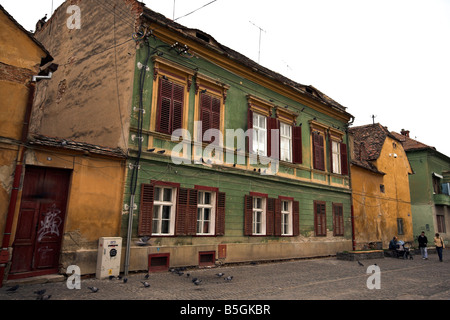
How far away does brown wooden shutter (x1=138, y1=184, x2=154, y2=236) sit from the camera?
32.3 feet

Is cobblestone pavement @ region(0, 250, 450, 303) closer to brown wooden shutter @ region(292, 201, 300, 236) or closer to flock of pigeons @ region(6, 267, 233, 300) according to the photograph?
flock of pigeons @ region(6, 267, 233, 300)

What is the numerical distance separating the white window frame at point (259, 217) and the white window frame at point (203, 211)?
7.48 feet

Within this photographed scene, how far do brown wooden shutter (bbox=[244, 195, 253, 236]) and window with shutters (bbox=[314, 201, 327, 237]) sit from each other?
465 centimetres

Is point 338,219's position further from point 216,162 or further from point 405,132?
point 405,132

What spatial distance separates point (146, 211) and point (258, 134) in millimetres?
6277

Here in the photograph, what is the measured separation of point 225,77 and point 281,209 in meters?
6.24

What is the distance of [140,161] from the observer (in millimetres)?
10188

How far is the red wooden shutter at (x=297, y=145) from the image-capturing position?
15.5 metres

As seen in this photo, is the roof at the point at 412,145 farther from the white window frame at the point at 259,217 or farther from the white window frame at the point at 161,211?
the white window frame at the point at 161,211

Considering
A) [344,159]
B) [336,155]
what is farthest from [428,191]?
[336,155]

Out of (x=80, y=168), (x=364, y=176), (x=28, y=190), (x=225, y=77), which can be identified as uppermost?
(x=225, y=77)

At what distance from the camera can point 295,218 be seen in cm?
1512
